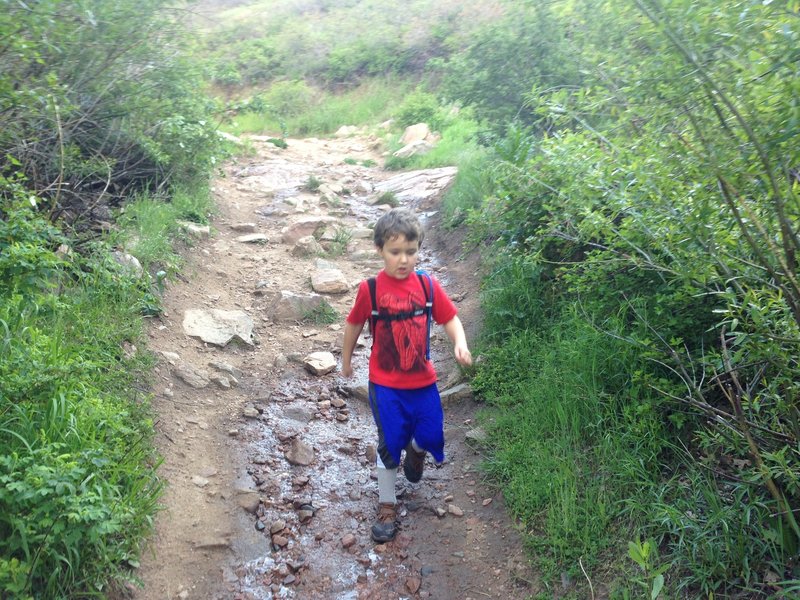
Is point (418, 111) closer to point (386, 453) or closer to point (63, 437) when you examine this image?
point (386, 453)

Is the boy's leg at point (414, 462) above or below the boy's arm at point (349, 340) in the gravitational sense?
below

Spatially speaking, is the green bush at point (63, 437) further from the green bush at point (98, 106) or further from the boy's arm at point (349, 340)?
the boy's arm at point (349, 340)

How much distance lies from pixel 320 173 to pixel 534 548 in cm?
960

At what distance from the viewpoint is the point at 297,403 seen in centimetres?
469

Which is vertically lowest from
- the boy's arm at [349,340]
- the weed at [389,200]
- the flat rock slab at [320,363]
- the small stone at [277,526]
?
the weed at [389,200]

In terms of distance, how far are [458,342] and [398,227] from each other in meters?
0.65

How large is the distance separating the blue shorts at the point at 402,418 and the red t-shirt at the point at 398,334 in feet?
0.20

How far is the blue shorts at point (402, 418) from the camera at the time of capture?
11.3 feet

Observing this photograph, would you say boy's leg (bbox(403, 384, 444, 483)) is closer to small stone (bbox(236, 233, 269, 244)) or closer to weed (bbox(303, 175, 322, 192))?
small stone (bbox(236, 233, 269, 244))

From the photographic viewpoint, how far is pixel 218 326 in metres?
5.45

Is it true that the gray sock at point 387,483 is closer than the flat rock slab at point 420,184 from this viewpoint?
Yes

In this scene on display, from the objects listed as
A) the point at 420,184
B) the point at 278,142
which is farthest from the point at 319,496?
the point at 278,142

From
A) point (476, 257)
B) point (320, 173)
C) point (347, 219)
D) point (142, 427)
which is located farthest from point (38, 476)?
point (320, 173)

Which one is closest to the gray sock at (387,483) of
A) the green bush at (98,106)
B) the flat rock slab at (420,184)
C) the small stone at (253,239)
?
the green bush at (98,106)
